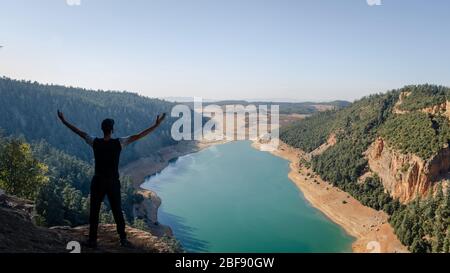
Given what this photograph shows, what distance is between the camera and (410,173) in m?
53.2

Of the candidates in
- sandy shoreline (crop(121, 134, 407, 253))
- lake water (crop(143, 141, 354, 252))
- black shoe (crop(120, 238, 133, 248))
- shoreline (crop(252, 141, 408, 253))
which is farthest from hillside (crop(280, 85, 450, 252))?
black shoe (crop(120, 238, 133, 248))

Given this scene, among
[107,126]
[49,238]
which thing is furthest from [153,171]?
[107,126]

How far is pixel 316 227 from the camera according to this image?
2057 inches

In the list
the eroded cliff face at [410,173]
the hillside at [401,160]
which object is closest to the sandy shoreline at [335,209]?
the hillside at [401,160]

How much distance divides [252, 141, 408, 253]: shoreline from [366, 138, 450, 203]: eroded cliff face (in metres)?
4.57

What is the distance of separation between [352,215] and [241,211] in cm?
1578

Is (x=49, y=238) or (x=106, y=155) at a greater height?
(x=106, y=155)

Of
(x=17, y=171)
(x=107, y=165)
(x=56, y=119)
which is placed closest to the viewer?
(x=107, y=165)

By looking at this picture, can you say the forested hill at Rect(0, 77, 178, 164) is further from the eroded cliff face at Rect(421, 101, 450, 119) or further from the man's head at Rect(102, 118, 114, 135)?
the man's head at Rect(102, 118, 114, 135)

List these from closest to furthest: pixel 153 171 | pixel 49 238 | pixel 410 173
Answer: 1. pixel 49 238
2. pixel 410 173
3. pixel 153 171

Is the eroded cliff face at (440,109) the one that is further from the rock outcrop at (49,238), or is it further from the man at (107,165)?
the man at (107,165)

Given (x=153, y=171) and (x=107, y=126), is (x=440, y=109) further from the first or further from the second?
(x=107, y=126)
